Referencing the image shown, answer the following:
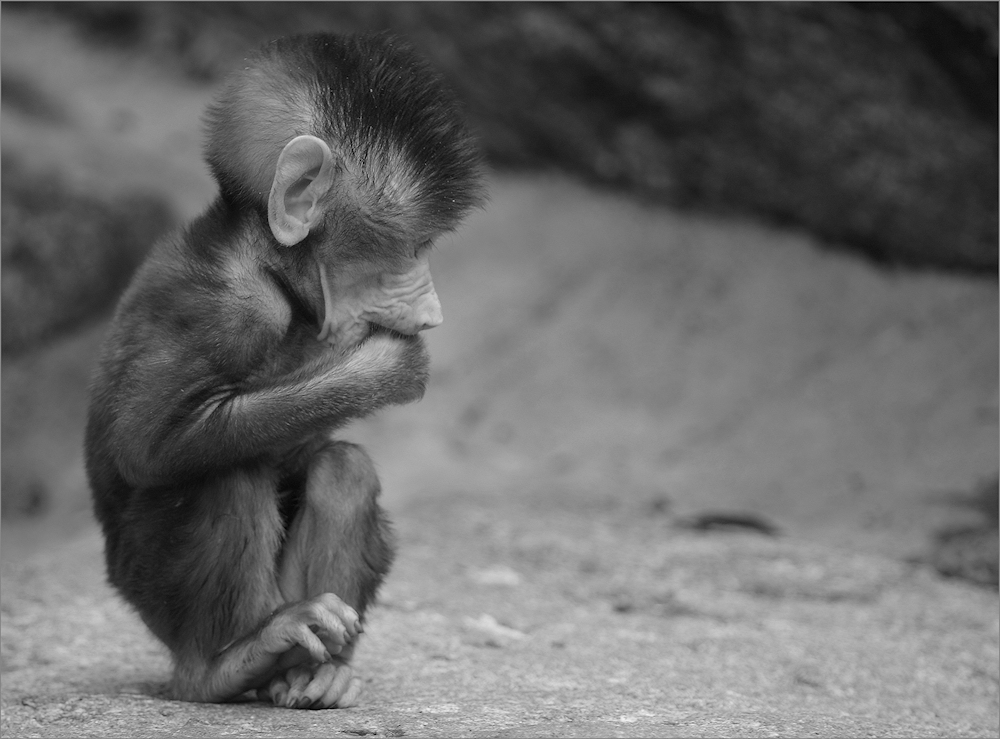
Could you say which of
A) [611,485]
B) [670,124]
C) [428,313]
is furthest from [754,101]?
[428,313]

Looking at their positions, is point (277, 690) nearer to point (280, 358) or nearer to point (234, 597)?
point (234, 597)

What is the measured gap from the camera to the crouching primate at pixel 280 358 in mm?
3570

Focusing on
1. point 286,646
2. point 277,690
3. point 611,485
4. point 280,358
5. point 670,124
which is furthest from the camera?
point 670,124

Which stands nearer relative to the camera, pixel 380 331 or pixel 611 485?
pixel 380 331

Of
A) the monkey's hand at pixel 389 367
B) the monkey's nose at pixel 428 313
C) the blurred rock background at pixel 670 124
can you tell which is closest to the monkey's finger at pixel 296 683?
the monkey's hand at pixel 389 367

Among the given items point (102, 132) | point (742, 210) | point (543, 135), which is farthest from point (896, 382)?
point (102, 132)

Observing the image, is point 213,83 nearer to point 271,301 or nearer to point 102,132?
point 102,132

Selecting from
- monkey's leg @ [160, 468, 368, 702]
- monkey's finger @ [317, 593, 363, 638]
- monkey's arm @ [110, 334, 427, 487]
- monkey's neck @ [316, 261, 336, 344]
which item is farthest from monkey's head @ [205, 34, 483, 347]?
monkey's finger @ [317, 593, 363, 638]

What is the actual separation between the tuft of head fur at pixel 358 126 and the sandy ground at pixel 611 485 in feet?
5.16

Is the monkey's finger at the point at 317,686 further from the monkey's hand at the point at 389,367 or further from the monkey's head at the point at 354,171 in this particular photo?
the monkey's head at the point at 354,171

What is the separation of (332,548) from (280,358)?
62cm

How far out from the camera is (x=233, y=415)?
3.51 meters

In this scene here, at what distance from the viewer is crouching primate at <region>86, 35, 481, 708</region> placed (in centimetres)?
357

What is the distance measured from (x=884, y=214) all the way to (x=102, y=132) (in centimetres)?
616
